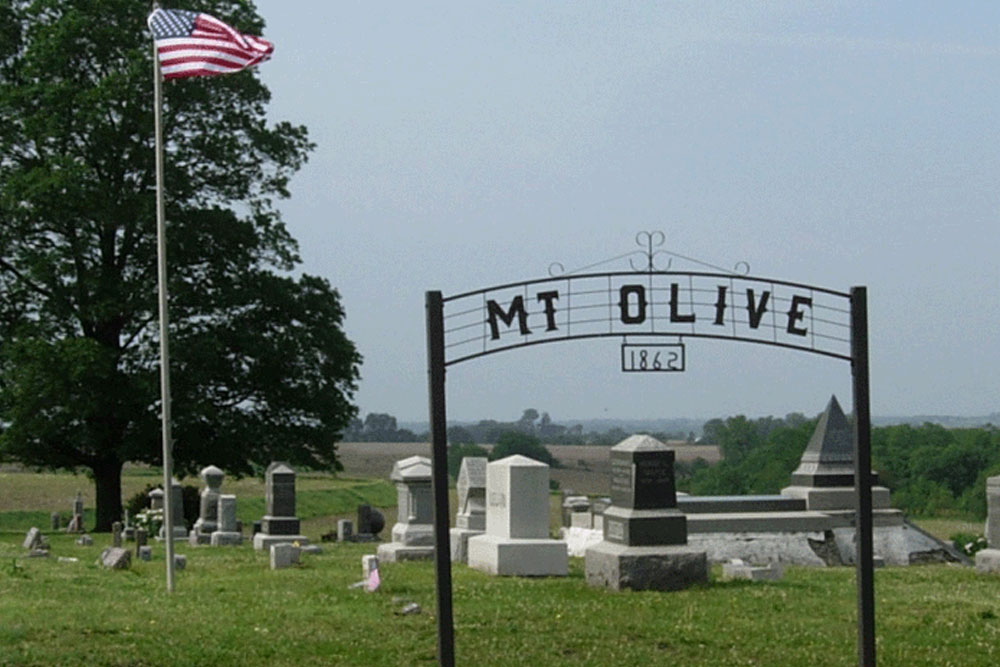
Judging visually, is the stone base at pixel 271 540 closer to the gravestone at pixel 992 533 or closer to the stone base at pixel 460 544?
the stone base at pixel 460 544

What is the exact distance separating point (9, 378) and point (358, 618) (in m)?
19.2

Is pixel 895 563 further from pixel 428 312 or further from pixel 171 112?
pixel 171 112

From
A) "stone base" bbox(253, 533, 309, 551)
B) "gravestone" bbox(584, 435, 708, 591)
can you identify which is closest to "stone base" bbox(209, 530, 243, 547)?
"stone base" bbox(253, 533, 309, 551)

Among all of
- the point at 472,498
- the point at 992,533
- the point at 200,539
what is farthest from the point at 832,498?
the point at 200,539

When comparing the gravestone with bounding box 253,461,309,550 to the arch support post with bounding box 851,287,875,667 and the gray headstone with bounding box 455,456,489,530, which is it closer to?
the gray headstone with bounding box 455,456,489,530

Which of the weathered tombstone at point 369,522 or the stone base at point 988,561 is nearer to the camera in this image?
the stone base at point 988,561

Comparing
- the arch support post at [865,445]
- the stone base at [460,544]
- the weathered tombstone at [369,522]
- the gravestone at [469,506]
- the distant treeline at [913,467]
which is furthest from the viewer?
the distant treeline at [913,467]

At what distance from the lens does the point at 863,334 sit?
37.3ft

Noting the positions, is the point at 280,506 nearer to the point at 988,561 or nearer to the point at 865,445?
the point at 988,561

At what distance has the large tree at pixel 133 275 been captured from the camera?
31.5m

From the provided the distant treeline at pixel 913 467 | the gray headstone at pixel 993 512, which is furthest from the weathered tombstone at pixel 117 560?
the distant treeline at pixel 913 467

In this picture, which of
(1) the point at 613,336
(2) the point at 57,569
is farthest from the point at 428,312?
(2) the point at 57,569

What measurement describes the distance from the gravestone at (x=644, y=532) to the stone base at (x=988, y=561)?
4939 millimetres

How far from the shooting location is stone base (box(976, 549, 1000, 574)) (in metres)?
20.6
